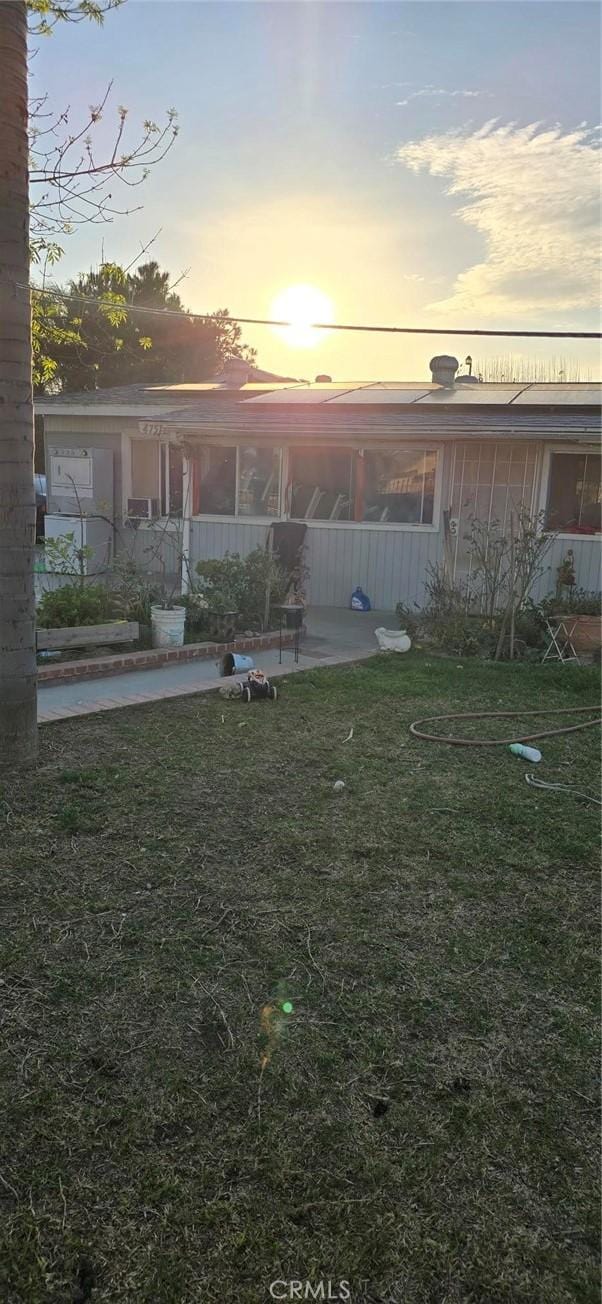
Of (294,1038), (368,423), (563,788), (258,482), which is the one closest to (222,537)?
(258,482)

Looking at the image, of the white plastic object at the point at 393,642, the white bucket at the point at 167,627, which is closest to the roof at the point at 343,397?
the white plastic object at the point at 393,642

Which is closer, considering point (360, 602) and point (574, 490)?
point (574, 490)

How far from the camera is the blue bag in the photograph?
35.3ft

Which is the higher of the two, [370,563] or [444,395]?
[444,395]

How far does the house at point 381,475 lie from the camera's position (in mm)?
9859

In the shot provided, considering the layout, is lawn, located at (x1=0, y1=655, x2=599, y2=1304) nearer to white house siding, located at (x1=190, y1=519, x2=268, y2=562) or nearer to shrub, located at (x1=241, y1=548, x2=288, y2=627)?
shrub, located at (x1=241, y1=548, x2=288, y2=627)

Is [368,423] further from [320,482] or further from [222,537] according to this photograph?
[222,537]

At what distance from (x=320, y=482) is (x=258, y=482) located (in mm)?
920

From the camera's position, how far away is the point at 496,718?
5887 millimetres

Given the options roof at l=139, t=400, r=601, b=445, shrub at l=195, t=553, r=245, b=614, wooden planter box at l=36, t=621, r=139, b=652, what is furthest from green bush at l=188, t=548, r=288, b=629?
roof at l=139, t=400, r=601, b=445

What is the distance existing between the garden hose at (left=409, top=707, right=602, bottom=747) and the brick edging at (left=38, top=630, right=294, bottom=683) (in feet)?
8.27

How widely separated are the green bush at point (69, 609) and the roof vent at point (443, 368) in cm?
773

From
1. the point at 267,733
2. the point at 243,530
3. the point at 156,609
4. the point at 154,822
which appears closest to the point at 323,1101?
the point at 154,822

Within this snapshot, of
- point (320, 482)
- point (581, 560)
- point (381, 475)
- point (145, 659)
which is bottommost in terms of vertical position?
point (145, 659)
